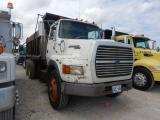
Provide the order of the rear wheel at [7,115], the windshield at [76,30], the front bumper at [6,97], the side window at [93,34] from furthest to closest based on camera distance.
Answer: the side window at [93,34] < the windshield at [76,30] < the rear wheel at [7,115] < the front bumper at [6,97]

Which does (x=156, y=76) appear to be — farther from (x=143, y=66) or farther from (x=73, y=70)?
(x=73, y=70)

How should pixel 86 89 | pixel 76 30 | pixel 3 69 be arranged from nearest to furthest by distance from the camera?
1. pixel 3 69
2. pixel 86 89
3. pixel 76 30

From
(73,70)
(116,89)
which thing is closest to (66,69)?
(73,70)

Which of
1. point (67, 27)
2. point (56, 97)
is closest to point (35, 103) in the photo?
point (56, 97)

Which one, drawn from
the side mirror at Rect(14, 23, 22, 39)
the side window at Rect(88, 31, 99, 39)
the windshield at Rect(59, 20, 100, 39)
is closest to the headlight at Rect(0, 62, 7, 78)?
the side mirror at Rect(14, 23, 22, 39)

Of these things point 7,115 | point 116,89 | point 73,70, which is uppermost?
point 73,70

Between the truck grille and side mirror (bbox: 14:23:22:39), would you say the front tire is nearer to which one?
the truck grille

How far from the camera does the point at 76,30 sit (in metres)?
4.73

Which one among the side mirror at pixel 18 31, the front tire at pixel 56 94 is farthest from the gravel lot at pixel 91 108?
the side mirror at pixel 18 31

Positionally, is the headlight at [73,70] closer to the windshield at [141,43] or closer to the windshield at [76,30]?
Result: the windshield at [76,30]

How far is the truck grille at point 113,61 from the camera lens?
11.4 feet

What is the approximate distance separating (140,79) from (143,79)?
12 centimetres

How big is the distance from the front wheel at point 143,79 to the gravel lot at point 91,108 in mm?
693

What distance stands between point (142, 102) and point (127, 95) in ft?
2.19
